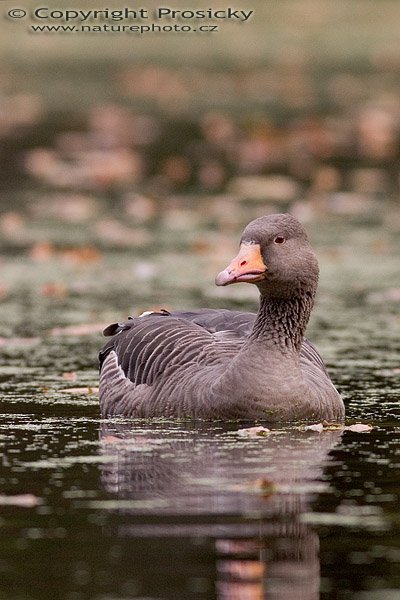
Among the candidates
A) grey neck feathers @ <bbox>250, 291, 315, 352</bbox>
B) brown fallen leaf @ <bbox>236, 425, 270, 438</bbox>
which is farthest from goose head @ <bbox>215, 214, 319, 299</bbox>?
brown fallen leaf @ <bbox>236, 425, 270, 438</bbox>

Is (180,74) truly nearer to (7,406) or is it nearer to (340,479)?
(7,406)

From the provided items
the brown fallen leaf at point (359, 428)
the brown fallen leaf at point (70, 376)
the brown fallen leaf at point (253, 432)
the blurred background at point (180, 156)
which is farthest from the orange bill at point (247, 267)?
the blurred background at point (180, 156)

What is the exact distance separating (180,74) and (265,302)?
1018 inches

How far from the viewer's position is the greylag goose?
10188 millimetres

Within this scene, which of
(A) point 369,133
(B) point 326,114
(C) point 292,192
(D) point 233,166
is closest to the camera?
(C) point 292,192

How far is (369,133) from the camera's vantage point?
27.5 meters

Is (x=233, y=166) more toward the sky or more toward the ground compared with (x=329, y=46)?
more toward the ground

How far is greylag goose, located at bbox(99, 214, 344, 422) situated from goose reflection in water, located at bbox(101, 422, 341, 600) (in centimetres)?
22

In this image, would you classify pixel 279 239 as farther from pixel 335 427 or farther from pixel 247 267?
pixel 335 427

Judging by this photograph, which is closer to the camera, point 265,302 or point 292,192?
point 265,302

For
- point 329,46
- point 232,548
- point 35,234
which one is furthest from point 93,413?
point 329,46

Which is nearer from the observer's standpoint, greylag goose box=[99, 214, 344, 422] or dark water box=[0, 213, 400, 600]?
dark water box=[0, 213, 400, 600]

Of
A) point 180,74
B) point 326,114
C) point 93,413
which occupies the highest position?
point 180,74

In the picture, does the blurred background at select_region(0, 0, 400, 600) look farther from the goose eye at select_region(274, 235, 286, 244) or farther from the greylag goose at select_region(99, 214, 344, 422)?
the goose eye at select_region(274, 235, 286, 244)
